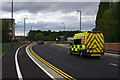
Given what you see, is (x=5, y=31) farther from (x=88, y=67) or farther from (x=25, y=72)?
(x=25, y=72)

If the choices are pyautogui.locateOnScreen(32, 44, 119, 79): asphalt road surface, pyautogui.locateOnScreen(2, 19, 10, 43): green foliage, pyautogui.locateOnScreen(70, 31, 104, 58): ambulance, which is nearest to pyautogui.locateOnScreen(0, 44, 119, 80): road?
pyautogui.locateOnScreen(32, 44, 119, 79): asphalt road surface

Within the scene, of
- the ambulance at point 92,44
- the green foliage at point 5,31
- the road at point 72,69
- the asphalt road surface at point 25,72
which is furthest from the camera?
the green foliage at point 5,31

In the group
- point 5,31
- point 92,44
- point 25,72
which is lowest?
point 25,72

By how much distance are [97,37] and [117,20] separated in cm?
792

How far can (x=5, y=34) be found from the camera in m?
55.1

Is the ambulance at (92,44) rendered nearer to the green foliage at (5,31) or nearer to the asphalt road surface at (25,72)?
the asphalt road surface at (25,72)

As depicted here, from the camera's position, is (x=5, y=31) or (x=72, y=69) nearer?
(x=72, y=69)

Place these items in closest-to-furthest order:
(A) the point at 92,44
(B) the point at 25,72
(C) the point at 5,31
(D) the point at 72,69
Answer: (B) the point at 25,72
(D) the point at 72,69
(A) the point at 92,44
(C) the point at 5,31

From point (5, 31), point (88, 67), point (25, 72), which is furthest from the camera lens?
point (5, 31)

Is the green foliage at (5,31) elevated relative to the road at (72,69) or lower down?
elevated

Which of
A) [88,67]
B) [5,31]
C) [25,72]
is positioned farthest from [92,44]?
[5,31]

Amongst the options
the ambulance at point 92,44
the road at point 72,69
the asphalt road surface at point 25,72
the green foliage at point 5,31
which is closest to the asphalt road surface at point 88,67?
the road at point 72,69

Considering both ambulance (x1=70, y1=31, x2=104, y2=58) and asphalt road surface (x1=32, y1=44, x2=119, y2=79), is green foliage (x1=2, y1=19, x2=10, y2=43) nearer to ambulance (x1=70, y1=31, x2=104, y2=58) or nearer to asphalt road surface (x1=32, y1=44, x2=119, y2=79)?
ambulance (x1=70, y1=31, x2=104, y2=58)

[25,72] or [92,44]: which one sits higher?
[92,44]
